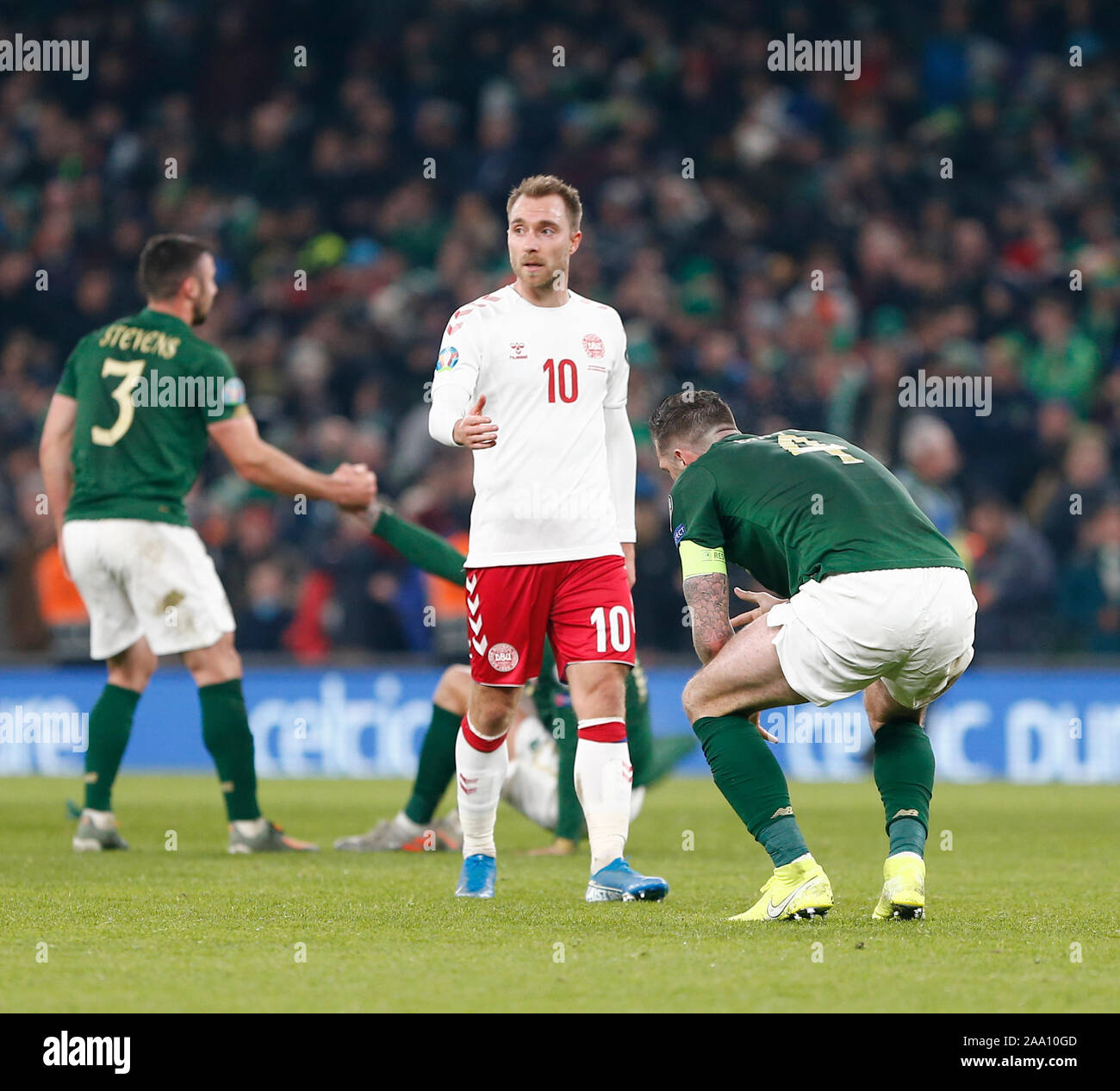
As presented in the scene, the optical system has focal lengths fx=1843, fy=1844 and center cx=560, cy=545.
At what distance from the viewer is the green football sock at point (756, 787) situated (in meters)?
5.28

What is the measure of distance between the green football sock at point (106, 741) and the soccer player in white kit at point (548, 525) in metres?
2.59

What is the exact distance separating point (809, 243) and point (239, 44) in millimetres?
6876

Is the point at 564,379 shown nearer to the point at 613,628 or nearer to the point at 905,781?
the point at 613,628

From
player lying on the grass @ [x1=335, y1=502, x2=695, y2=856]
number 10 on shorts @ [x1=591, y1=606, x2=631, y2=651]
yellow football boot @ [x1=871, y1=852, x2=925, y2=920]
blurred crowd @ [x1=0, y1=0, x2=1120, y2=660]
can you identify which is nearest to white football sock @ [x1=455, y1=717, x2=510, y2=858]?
number 10 on shorts @ [x1=591, y1=606, x2=631, y2=651]

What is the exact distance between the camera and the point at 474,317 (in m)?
5.89

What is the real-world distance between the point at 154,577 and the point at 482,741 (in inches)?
91.6

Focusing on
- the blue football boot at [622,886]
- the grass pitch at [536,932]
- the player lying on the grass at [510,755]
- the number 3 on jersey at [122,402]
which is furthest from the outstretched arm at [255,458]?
the blue football boot at [622,886]

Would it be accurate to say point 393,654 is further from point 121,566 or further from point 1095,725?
point 121,566

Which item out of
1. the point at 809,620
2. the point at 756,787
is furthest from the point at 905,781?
the point at 809,620

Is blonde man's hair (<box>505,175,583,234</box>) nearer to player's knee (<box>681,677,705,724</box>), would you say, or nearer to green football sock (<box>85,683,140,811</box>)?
player's knee (<box>681,677,705,724</box>)

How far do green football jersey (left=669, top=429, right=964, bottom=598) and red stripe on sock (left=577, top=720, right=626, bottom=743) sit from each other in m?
0.73

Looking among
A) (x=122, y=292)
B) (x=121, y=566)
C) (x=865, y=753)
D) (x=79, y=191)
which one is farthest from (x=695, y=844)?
(x=79, y=191)

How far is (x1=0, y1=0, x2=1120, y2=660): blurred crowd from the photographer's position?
14211 millimetres

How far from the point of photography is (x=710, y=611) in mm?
5293
